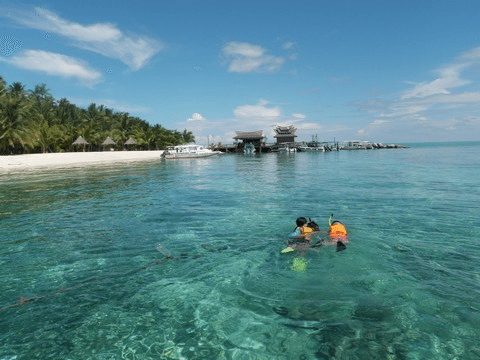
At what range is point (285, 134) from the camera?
340 feet

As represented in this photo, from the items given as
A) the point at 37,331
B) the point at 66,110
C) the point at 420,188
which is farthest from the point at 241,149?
the point at 37,331

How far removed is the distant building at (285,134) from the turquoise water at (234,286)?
282 ft

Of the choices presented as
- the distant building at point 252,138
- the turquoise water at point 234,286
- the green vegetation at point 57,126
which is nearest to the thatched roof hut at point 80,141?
the green vegetation at point 57,126

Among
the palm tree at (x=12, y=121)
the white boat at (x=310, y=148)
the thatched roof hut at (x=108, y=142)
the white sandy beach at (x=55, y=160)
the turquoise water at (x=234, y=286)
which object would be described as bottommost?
the turquoise water at (x=234, y=286)

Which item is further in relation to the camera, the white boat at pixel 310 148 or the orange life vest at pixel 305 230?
the white boat at pixel 310 148

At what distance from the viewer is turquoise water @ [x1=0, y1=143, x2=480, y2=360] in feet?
20.6

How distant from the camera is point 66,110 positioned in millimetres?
87750

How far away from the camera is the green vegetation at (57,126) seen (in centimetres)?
5625

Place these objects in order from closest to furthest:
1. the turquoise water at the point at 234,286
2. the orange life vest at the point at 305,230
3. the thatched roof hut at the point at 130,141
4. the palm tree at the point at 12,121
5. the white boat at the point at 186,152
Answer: the turquoise water at the point at 234,286, the orange life vest at the point at 305,230, the palm tree at the point at 12,121, the white boat at the point at 186,152, the thatched roof hut at the point at 130,141

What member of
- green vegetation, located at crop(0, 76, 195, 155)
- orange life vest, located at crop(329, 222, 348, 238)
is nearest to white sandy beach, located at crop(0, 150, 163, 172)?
green vegetation, located at crop(0, 76, 195, 155)

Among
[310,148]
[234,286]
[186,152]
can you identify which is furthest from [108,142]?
[234,286]

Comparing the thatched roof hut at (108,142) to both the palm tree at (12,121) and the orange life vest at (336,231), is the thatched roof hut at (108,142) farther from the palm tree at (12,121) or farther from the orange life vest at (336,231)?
the orange life vest at (336,231)

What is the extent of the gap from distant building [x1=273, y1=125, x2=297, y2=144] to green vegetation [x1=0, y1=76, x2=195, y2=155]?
31412 mm

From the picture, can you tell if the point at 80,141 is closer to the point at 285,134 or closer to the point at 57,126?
the point at 57,126
